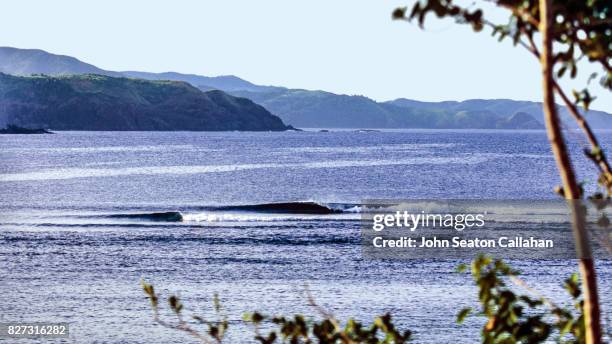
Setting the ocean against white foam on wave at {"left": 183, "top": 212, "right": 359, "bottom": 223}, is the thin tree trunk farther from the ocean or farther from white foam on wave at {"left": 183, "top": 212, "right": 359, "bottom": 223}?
white foam on wave at {"left": 183, "top": 212, "right": 359, "bottom": 223}

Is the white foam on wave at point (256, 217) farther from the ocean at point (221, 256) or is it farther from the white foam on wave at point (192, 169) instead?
the white foam on wave at point (192, 169)

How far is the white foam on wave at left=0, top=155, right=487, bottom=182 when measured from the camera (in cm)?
9344

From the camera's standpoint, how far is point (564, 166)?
3590mm

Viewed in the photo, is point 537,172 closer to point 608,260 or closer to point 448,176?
point 448,176

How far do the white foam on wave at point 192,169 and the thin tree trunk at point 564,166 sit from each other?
3447 inches

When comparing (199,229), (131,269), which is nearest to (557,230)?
(199,229)

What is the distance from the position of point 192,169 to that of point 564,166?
9992 cm

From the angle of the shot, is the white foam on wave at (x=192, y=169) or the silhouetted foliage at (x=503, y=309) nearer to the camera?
the silhouetted foliage at (x=503, y=309)

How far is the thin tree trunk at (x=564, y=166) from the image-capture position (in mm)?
3514

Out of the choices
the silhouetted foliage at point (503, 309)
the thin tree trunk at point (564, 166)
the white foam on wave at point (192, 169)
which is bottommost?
the white foam on wave at point (192, 169)

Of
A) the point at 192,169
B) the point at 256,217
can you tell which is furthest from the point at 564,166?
the point at 192,169

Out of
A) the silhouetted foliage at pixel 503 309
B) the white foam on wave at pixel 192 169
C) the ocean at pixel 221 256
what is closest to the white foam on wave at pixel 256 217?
the ocean at pixel 221 256

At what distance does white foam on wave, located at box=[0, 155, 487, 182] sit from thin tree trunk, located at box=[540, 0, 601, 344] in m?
87.6

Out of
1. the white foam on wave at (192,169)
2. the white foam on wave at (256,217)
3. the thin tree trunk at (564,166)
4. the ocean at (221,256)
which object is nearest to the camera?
the thin tree trunk at (564,166)
